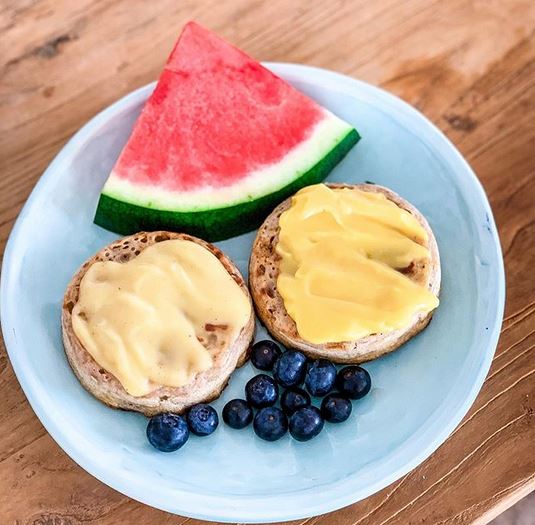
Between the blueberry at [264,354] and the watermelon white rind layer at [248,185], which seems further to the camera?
the watermelon white rind layer at [248,185]

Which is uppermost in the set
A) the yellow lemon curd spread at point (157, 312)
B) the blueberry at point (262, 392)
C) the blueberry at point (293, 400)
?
the yellow lemon curd spread at point (157, 312)

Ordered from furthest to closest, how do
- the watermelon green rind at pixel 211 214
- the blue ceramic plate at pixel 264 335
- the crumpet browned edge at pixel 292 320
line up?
the watermelon green rind at pixel 211 214, the crumpet browned edge at pixel 292 320, the blue ceramic plate at pixel 264 335

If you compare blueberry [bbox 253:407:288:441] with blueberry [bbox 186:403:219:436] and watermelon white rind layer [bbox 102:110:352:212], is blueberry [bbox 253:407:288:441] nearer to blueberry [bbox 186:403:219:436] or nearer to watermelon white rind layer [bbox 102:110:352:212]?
blueberry [bbox 186:403:219:436]

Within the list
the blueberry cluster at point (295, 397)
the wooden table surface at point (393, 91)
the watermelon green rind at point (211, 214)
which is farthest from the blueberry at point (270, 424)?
the watermelon green rind at point (211, 214)

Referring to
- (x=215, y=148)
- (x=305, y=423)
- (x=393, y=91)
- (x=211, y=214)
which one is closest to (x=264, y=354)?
(x=305, y=423)

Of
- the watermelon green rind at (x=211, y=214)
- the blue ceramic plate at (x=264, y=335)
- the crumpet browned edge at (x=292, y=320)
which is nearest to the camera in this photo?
the blue ceramic plate at (x=264, y=335)

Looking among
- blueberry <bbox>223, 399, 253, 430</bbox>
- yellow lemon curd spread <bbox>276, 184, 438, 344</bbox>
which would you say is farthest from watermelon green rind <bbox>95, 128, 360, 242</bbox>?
blueberry <bbox>223, 399, 253, 430</bbox>

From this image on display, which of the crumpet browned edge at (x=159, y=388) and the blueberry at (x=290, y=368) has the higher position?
the crumpet browned edge at (x=159, y=388)

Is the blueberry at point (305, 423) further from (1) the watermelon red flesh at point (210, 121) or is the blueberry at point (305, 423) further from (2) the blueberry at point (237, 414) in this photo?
(1) the watermelon red flesh at point (210, 121)
